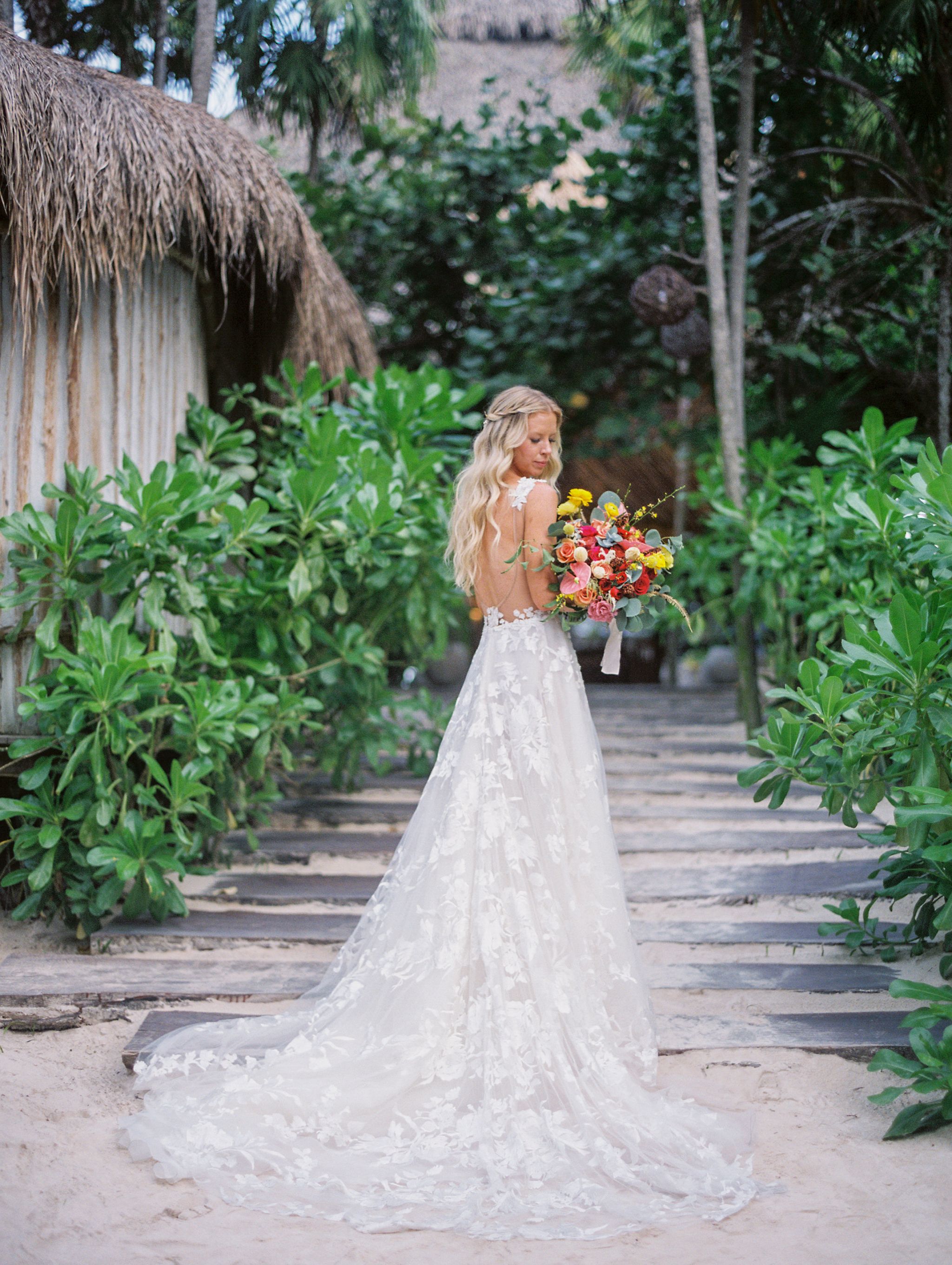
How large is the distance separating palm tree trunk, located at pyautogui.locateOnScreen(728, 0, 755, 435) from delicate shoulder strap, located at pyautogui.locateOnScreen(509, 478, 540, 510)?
321cm

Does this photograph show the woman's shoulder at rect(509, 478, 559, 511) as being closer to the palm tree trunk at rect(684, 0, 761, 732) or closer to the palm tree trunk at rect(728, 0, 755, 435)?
the palm tree trunk at rect(684, 0, 761, 732)

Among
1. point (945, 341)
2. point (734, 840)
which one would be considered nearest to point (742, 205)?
point (945, 341)

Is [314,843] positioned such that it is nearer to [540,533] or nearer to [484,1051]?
[484,1051]

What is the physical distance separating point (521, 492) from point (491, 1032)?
1.37 metres

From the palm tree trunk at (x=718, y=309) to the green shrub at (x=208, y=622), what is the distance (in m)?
1.63

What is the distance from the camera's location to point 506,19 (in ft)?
37.6

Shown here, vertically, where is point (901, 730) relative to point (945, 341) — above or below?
below

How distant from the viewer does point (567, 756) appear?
2.86m

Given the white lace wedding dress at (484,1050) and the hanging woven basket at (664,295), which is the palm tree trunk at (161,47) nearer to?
the hanging woven basket at (664,295)

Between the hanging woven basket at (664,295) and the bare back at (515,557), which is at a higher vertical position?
the hanging woven basket at (664,295)

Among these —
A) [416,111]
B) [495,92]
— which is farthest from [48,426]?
[495,92]

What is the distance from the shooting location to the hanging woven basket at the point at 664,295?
5.92 m

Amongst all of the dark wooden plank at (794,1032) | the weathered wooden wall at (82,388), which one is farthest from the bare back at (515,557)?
the weathered wooden wall at (82,388)

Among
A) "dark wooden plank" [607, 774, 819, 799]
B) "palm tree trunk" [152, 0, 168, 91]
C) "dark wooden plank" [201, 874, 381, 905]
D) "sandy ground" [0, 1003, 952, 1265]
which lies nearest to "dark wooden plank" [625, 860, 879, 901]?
"dark wooden plank" [607, 774, 819, 799]
